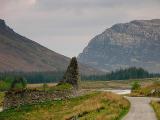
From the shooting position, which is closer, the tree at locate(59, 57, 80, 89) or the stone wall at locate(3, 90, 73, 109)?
the stone wall at locate(3, 90, 73, 109)

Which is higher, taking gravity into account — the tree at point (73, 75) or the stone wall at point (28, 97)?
the tree at point (73, 75)

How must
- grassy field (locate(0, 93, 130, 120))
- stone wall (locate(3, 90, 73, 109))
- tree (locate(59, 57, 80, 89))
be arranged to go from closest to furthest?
→ grassy field (locate(0, 93, 130, 120)) → stone wall (locate(3, 90, 73, 109)) → tree (locate(59, 57, 80, 89))

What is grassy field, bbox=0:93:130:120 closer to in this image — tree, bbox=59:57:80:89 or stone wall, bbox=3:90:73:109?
stone wall, bbox=3:90:73:109

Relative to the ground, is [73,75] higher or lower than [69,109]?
higher

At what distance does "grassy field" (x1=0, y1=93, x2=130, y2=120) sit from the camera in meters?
60.4

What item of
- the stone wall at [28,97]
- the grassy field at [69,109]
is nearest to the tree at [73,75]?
the stone wall at [28,97]

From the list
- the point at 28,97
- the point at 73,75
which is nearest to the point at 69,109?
the point at 28,97

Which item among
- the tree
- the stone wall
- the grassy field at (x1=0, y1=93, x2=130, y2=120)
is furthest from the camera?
the tree

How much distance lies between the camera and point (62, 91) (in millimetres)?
83938

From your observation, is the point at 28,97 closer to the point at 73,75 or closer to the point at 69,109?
the point at 73,75

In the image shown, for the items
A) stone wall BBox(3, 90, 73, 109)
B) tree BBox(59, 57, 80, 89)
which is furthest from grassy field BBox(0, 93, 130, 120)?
tree BBox(59, 57, 80, 89)

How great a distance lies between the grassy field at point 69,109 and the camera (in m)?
60.4

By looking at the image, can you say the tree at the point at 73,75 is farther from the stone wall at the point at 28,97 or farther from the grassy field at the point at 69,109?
the grassy field at the point at 69,109

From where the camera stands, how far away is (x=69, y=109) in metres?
71.9
